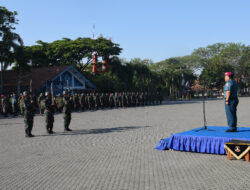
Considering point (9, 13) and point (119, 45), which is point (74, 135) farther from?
point (119, 45)

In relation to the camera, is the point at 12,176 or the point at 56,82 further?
the point at 56,82

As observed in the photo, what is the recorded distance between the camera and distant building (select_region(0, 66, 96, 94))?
111 ft

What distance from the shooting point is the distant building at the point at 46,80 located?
111ft

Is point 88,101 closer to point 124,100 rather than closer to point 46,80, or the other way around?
point 124,100

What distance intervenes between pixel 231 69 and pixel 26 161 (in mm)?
73135

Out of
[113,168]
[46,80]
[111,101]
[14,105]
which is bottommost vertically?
[113,168]

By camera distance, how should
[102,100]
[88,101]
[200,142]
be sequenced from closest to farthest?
Answer: [200,142], [88,101], [102,100]

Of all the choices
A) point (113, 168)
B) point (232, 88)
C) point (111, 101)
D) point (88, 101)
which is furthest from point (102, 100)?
point (113, 168)

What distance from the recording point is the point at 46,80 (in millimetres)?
33844

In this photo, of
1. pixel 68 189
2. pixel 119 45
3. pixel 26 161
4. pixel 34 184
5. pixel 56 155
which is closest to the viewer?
pixel 68 189

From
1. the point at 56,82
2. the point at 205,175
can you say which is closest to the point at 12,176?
the point at 205,175

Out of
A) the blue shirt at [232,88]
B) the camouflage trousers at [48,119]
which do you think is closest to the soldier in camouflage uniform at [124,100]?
the camouflage trousers at [48,119]

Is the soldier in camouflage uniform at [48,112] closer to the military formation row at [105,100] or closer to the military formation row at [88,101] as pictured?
the military formation row at [88,101]

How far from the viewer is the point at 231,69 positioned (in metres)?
73.8
